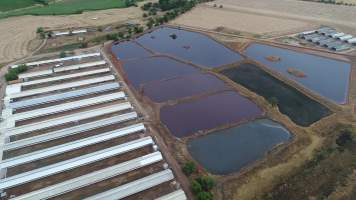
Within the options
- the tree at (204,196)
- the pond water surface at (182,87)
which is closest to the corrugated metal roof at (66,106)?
the pond water surface at (182,87)

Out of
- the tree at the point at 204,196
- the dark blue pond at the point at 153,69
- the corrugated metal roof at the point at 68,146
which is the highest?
the dark blue pond at the point at 153,69

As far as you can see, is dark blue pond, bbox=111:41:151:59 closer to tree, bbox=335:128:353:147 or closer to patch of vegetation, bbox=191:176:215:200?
patch of vegetation, bbox=191:176:215:200

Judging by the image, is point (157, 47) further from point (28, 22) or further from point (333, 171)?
point (333, 171)

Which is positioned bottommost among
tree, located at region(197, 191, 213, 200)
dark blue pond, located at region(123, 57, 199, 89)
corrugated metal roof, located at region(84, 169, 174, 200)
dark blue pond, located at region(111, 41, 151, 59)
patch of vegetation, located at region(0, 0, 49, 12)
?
tree, located at region(197, 191, 213, 200)

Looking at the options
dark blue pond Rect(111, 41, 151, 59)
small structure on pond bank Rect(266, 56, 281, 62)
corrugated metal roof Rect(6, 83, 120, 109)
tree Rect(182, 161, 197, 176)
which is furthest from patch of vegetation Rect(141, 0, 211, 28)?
tree Rect(182, 161, 197, 176)

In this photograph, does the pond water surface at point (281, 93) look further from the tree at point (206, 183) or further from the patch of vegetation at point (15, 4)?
the patch of vegetation at point (15, 4)

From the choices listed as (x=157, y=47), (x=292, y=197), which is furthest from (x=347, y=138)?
(x=157, y=47)

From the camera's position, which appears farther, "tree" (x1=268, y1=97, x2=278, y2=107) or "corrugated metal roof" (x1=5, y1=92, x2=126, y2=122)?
"tree" (x1=268, y1=97, x2=278, y2=107)
